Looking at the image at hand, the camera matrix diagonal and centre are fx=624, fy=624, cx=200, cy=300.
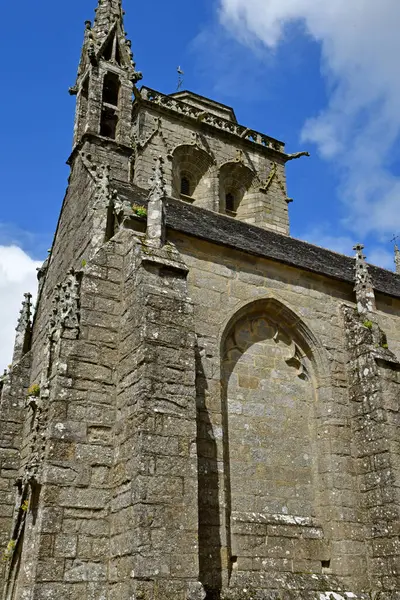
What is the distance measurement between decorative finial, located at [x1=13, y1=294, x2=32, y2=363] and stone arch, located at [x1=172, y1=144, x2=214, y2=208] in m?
8.50

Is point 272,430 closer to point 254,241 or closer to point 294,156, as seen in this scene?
point 254,241

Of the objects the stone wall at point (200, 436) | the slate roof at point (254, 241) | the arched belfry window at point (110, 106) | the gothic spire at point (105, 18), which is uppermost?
the gothic spire at point (105, 18)

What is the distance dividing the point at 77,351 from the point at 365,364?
4.58 metres

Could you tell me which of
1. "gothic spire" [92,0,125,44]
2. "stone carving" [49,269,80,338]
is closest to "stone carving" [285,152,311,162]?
"gothic spire" [92,0,125,44]

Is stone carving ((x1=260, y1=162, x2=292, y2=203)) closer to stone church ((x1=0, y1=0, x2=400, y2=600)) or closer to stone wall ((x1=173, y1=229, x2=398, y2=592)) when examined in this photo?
stone church ((x1=0, y1=0, x2=400, y2=600))

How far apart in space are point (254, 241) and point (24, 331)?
17.3ft

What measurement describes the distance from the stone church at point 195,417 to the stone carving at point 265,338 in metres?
0.03

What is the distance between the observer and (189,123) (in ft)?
69.6

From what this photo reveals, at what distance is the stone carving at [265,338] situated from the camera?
955cm

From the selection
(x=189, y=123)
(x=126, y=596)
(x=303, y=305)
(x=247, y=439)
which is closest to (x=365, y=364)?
(x=303, y=305)

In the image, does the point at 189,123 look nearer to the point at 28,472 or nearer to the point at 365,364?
the point at 365,364

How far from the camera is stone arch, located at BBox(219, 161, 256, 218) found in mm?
21578

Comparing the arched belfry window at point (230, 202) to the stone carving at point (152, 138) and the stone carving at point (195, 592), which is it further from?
the stone carving at point (195, 592)

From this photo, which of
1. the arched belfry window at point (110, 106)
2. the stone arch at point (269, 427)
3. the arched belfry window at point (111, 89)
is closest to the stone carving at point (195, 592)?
the stone arch at point (269, 427)
